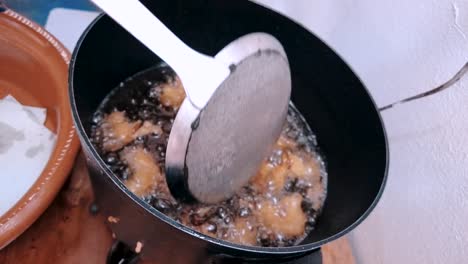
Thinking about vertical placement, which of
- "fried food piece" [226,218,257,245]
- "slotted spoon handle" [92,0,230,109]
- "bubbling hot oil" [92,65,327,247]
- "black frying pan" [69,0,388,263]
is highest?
"slotted spoon handle" [92,0,230,109]

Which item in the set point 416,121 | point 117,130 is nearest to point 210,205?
point 117,130

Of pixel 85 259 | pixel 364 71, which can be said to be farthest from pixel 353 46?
pixel 85 259

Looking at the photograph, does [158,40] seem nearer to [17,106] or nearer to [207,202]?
[207,202]

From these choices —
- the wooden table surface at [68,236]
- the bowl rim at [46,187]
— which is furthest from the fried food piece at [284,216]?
the bowl rim at [46,187]

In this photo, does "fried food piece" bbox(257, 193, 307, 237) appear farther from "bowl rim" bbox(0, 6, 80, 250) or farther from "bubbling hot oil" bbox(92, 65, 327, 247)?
"bowl rim" bbox(0, 6, 80, 250)

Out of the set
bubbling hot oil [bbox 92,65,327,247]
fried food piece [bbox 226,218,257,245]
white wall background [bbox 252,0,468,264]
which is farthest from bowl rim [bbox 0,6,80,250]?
white wall background [bbox 252,0,468,264]

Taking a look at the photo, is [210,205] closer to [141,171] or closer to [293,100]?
[141,171]
